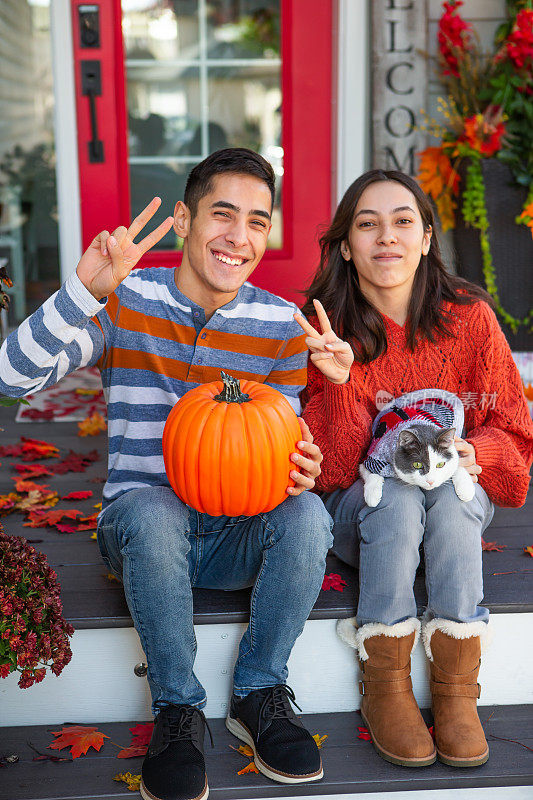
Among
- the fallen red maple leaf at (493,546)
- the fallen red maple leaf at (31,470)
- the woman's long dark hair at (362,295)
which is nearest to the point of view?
the woman's long dark hair at (362,295)

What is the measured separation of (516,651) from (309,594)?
0.55m

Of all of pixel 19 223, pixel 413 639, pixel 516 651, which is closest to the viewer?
pixel 413 639

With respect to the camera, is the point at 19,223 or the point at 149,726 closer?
the point at 149,726

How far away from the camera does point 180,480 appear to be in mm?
1666

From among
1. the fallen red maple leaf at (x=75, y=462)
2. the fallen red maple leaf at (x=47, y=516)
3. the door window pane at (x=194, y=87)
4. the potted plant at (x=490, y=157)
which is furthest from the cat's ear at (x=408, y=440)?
the door window pane at (x=194, y=87)

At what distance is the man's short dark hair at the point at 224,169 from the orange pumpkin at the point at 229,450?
1.49 ft

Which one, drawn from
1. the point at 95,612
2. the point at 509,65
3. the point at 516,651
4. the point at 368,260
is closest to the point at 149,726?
the point at 95,612

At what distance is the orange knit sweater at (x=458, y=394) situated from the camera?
6.31 feet

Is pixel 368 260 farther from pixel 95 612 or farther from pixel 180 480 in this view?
pixel 95 612

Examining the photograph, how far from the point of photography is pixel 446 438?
1715 mm

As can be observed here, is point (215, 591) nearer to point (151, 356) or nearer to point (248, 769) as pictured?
point (248, 769)

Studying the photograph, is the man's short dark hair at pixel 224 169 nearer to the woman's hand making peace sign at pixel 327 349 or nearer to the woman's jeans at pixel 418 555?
the woman's hand making peace sign at pixel 327 349

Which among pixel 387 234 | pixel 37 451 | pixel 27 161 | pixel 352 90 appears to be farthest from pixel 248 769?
pixel 27 161

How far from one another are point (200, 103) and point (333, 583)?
2596 mm
